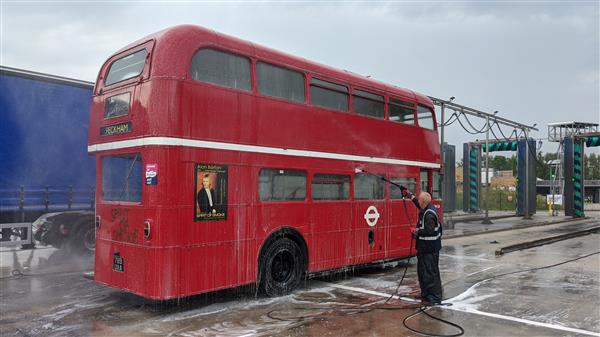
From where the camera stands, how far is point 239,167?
24.2 ft

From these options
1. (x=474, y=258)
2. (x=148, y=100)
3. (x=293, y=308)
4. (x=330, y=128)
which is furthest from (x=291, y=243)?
(x=474, y=258)

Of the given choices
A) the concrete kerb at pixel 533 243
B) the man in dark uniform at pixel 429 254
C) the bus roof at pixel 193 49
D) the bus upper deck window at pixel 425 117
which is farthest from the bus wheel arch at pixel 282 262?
the concrete kerb at pixel 533 243

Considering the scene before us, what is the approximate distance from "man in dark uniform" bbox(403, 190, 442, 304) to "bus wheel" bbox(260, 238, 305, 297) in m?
2.02

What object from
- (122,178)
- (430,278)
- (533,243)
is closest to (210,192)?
(122,178)

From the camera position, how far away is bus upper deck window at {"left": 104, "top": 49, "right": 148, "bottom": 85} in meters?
7.06

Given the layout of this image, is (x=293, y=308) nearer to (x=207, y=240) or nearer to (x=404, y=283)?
(x=207, y=240)

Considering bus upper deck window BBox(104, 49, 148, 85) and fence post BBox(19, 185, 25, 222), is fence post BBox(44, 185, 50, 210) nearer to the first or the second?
fence post BBox(19, 185, 25, 222)

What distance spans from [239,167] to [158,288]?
6.84 feet

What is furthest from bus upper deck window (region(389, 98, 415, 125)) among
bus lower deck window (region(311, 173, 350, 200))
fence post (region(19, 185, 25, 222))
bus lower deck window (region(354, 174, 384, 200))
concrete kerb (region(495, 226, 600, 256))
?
fence post (region(19, 185, 25, 222))

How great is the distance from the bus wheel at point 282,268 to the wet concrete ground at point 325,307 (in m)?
0.23

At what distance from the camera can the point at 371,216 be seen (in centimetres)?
994

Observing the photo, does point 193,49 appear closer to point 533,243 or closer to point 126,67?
point 126,67

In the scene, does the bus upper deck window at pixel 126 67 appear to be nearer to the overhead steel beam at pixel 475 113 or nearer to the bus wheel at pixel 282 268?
the bus wheel at pixel 282 268

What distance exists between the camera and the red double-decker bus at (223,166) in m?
6.57
